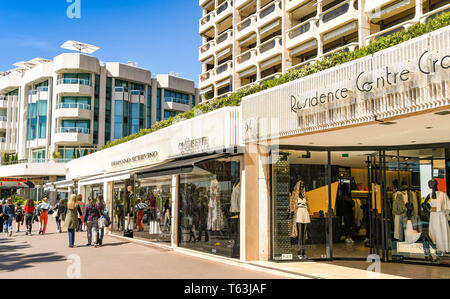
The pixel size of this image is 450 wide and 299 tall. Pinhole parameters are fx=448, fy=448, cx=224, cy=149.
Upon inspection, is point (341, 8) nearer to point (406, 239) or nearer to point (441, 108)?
point (406, 239)

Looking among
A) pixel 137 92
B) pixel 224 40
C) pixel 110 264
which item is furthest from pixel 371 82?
pixel 137 92

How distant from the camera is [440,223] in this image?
10.2 meters

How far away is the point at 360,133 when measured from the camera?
9.27 m

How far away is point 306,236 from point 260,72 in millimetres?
30925

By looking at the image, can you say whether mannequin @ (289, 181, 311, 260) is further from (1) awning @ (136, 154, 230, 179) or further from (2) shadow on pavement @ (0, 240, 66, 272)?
(2) shadow on pavement @ (0, 240, 66, 272)

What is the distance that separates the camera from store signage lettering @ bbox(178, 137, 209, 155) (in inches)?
504

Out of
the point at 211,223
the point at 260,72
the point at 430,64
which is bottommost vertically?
the point at 211,223

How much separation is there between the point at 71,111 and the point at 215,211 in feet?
143

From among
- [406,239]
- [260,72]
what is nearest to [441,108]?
[406,239]

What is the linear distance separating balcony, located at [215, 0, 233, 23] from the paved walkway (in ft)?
117

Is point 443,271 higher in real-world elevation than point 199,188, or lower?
lower

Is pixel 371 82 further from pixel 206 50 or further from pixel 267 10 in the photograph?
pixel 206 50

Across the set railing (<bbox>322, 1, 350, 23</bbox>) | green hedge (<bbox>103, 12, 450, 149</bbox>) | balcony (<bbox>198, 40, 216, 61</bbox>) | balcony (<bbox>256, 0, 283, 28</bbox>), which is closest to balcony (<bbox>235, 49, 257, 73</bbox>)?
balcony (<bbox>256, 0, 283, 28</bbox>)

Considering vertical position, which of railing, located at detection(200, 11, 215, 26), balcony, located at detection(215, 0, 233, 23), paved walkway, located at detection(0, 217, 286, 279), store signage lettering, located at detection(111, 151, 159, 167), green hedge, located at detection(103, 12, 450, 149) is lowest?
paved walkway, located at detection(0, 217, 286, 279)
